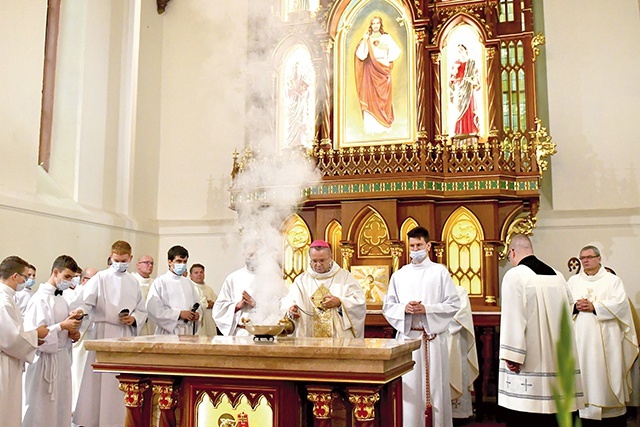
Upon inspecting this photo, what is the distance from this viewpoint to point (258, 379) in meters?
4.64

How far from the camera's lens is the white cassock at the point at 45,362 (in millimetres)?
6348

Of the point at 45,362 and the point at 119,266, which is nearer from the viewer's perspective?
the point at 45,362

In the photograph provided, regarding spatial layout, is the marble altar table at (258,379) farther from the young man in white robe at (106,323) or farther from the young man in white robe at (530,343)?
the young man in white robe at (106,323)

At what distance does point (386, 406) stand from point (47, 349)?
→ 3395mm

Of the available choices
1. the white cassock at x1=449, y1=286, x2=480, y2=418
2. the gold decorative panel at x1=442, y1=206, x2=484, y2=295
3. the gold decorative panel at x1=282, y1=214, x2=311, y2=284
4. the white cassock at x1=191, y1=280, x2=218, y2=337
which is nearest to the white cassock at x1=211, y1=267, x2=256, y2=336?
the white cassock at x1=191, y1=280, x2=218, y2=337

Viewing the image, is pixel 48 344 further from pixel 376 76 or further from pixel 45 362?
pixel 376 76

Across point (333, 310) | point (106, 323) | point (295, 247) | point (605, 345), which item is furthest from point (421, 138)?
point (106, 323)

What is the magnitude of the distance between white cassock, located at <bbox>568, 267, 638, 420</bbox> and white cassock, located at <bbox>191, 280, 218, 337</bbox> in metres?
4.84

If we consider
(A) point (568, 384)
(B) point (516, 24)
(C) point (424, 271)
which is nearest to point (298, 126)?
(B) point (516, 24)

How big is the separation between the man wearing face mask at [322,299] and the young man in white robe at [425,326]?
0.53 m

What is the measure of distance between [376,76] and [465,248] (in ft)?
10.1

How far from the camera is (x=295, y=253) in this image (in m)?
10.6

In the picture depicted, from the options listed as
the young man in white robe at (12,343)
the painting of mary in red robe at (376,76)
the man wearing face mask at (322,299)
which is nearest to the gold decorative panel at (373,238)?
the painting of mary in red robe at (376,76)

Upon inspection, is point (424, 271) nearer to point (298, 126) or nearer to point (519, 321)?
point (519, 321)
